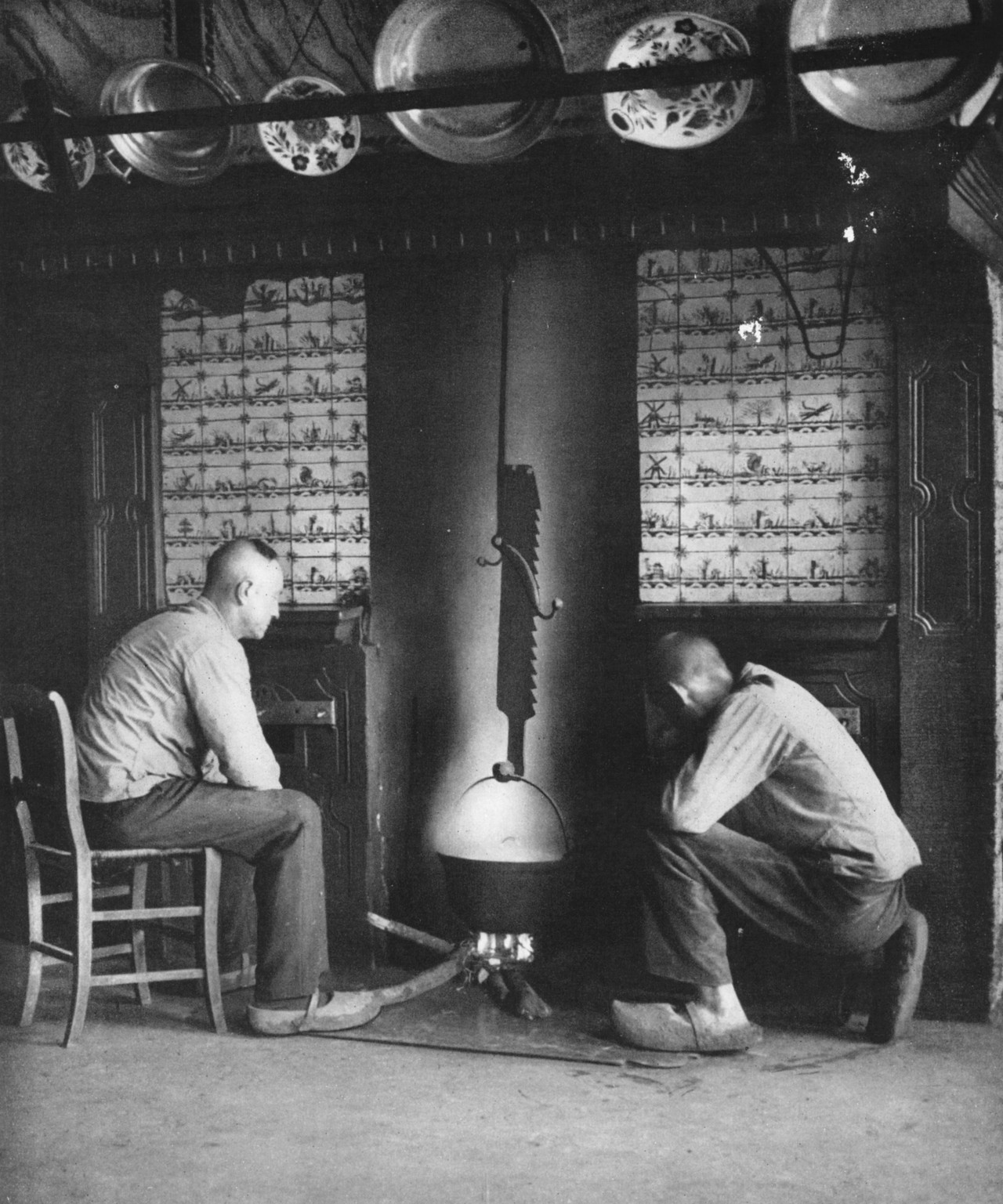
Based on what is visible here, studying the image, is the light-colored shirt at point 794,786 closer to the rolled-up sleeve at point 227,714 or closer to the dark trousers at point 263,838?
the dark trousers at point 263,838

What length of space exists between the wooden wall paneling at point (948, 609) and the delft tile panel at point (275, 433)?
1943 millimetres

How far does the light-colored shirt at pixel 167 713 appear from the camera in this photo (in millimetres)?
3949

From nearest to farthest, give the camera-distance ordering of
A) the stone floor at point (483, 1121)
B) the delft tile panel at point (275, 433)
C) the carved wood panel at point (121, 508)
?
the stone floor at point (483, 1121), the delft tile panel at point (275, 433), the carved wood panel at point (121, 508)

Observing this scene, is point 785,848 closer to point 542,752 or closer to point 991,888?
point 991,888

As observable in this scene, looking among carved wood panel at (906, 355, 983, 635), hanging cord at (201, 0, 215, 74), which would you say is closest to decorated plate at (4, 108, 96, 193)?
hanging cord at (201, 0, 215, 74)

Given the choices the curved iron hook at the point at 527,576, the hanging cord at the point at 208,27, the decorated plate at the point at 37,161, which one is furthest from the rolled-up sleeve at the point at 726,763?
the hanging cord at the point at 208,27

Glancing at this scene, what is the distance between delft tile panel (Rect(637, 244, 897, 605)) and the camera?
4.27 metres

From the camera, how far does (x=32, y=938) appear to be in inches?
159

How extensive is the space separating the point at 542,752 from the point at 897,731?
124 centimetres

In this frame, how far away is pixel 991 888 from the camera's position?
13.3 feet

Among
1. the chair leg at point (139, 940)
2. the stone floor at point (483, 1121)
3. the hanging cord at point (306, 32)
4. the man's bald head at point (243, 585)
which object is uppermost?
the hanging cord at point (306, 32)

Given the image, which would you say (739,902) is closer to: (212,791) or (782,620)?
(782,620)

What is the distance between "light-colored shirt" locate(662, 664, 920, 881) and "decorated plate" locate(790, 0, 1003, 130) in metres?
1.60

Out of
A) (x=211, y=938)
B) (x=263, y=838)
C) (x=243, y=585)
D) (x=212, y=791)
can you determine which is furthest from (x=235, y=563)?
(x=211, y=938)
